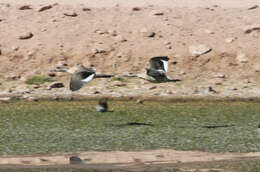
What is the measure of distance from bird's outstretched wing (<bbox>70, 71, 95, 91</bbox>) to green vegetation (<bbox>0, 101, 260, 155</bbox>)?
2.56ft

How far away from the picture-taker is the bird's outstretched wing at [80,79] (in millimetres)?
12656

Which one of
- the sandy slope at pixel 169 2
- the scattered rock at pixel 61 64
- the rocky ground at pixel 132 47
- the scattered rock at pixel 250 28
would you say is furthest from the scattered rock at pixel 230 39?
the sandy slope at pixel 169 2

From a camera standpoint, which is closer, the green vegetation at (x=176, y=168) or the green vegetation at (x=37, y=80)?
the green vegetation at (x=176, y=168)

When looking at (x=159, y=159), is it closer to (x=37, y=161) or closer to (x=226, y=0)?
(x=37, y=161)

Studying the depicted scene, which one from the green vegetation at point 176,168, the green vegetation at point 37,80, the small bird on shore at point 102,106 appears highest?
the green vegetation at point 176,168

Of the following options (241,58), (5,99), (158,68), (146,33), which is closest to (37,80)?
(5,99)

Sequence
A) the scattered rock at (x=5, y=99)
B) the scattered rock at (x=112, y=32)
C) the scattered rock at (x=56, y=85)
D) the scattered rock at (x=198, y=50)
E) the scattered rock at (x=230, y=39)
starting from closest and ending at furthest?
the scattered rock at (x=5, y=99)
the scattered rock at (x=56, y=85)
the scattered rock at (x=198, y=50)
the scattered rock at (x=230, y=39)
the scattered rock at (x=112, y=32)

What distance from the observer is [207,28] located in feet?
68.0

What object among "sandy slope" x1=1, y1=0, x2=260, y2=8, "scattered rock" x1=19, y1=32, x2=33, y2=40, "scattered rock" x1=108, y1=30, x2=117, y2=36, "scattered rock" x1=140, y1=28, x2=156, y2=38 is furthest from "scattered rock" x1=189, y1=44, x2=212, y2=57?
"sandy slope" x1=1, y1=0, x2=260, y2=8

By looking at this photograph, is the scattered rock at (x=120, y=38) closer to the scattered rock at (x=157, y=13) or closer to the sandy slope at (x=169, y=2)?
the scattered rock at (x=157, y=13)

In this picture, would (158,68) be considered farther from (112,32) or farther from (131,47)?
(112,32)

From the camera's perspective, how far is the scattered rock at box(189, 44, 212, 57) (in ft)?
61.9

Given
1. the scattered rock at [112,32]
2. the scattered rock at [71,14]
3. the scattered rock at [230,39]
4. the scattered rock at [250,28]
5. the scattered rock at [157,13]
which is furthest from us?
the scattered rock at [157,13]

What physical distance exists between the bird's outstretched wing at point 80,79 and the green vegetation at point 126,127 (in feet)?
2.56
